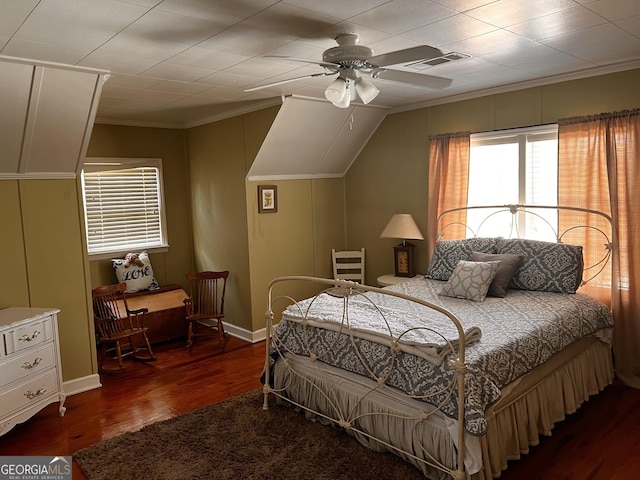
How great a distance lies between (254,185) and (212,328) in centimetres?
180

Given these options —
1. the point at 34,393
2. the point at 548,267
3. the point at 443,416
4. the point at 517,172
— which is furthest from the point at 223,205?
the point at 443,416

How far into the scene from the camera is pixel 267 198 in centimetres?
523

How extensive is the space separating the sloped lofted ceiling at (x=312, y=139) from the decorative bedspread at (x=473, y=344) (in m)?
1.82

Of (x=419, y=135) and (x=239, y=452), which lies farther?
(x=419, y=135)

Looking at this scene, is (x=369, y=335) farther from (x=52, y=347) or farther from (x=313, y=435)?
(x=52, y=347)

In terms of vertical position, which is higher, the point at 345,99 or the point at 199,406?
the point at 345,99

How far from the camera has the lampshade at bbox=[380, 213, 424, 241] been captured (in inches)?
194

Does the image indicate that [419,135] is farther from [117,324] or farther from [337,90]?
[117,324]

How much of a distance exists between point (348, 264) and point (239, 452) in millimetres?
3059

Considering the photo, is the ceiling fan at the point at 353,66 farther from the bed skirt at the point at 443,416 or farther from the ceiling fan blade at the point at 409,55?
the bed skirt at the point at 443,416

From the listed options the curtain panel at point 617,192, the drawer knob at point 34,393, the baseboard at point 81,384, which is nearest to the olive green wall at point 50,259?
the baseboard at point 81,384

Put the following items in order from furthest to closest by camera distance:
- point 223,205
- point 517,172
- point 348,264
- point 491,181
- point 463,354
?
point 348,264 < point 223,205 < point 491,181 < point 517,172 < point 463,354

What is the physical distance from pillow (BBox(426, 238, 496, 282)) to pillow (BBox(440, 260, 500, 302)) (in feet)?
1.21

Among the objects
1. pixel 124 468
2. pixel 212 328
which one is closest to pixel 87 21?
pixel 124 468
